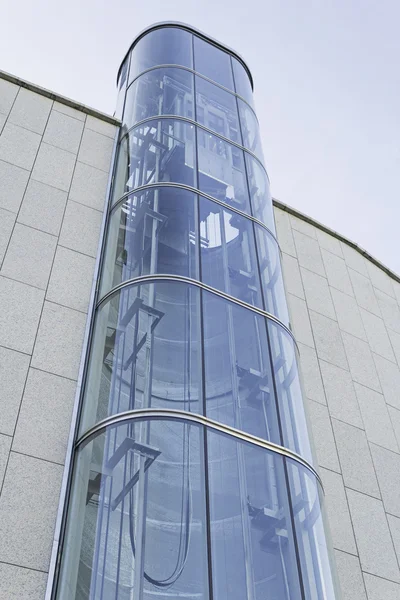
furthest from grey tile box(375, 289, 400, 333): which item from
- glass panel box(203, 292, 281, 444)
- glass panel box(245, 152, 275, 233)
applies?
glass panel box(203, 292, 281, 444)

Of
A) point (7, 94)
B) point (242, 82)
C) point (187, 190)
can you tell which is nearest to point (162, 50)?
point (242, 82)

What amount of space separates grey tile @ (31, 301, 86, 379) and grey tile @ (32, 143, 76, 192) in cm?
313

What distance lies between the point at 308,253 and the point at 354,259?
1.87m

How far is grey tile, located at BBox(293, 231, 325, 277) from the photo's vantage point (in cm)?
1549

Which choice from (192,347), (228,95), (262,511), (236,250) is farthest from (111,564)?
(228,95)

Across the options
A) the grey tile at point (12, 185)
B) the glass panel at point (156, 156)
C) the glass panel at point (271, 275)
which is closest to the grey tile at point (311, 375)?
the glass panel at point (271, 275)

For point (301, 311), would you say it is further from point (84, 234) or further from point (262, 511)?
point (262, 511)

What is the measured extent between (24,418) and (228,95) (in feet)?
31.6

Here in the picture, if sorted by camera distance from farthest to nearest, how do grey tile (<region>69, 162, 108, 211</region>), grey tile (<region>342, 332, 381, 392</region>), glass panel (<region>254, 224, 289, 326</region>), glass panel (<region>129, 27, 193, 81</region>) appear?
1. glass panel (<region>129, 27, 193, 81</region>)
2. grey tile (<region>342, 332, 381, 392</region>)
3. grey tile (<region>69, 162, 108, 211</region>)
4. glass panel (<region>254, 224, 289, 326</region>)

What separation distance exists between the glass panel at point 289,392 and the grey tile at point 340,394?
1921mm

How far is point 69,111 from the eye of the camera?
14703 millimetres

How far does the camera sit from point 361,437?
1210cm

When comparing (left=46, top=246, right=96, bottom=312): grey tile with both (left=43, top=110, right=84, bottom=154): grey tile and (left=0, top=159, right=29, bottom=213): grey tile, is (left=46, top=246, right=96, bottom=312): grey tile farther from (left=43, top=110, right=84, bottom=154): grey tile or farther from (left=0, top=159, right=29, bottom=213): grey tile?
(left=43, top=110, right=84, bottom=154): grey tile

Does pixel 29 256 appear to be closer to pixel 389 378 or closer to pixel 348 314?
pixel 348 314
